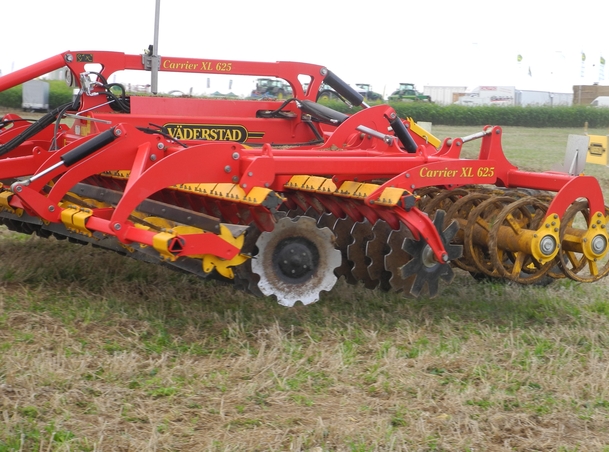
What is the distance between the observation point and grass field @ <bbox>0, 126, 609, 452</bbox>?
3.37 m

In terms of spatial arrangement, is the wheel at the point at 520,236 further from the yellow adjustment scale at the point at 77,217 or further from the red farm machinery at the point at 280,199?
the yellow adjustment scale at the point at 77,217

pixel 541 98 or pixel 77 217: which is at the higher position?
pixel 77 217

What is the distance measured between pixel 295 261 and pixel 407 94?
33713 mm

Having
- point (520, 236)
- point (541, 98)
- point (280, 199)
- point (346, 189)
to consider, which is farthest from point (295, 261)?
point (541, 98)

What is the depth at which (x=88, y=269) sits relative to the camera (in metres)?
5.90

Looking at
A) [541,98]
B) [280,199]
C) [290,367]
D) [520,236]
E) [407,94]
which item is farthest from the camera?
[541,98]

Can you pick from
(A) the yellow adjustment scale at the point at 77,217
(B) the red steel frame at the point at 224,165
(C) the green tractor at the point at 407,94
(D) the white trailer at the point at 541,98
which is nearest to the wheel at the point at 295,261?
(B) the red steel frame at the point at 224,165

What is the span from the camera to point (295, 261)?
4.76 metres

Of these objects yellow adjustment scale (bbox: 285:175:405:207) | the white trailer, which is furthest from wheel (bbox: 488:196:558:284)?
the white trailer

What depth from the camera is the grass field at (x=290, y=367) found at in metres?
3.37

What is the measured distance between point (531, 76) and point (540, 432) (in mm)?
39169

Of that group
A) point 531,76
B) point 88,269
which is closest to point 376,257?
point 88,269

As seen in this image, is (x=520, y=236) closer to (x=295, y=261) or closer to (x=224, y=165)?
(x=295, y=261)

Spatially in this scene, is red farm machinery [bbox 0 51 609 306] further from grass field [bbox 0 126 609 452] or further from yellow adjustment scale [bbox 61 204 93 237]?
grass field [bbox 0 126 609 452]
